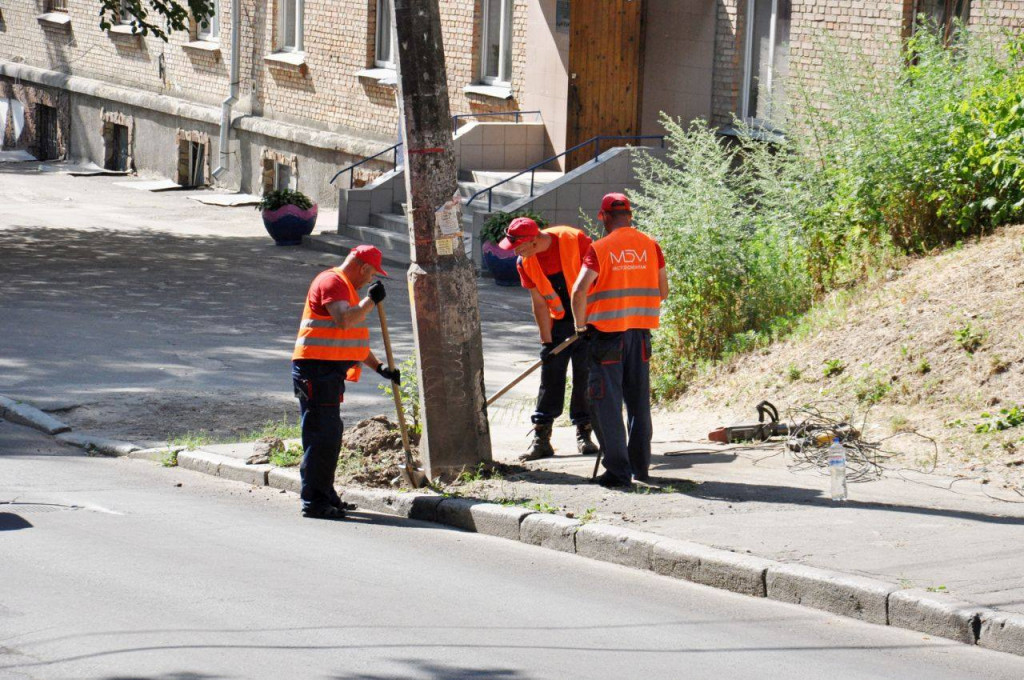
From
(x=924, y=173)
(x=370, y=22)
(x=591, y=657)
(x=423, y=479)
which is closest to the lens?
(x=591, y=657)

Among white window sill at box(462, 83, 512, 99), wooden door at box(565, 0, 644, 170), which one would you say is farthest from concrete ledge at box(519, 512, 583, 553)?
white window sill at box(462, 83, 512, 99)

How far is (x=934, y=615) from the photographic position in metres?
6.24

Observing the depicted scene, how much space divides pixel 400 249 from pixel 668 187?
8935 mm

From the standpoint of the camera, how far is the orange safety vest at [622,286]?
860 centimetres

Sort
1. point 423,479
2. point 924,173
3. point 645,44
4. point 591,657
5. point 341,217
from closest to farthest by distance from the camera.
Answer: point 591,657, point 423,479, point 924,173, point 645,44, point 341,217

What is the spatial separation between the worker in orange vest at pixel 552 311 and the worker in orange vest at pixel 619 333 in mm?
835

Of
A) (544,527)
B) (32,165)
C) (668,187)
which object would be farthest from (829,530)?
(32,165)

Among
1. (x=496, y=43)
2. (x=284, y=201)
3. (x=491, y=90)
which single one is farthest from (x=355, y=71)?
(x=284, y=201)

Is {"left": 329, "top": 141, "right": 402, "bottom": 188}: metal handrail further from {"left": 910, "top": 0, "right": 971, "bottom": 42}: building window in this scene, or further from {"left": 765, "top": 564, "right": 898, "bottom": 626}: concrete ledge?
{"left": 765, "top": 564, "right": 898, "bottom": 626}: concrete ledge

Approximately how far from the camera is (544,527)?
7949 millimetres

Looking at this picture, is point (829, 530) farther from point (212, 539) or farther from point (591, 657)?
point (212, 539)

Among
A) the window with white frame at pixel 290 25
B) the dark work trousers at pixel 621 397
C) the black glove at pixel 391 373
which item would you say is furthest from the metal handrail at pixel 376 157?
the dark work trousers at pixel 621 397

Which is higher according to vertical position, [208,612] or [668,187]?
[668,187]

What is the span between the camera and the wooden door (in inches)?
808
